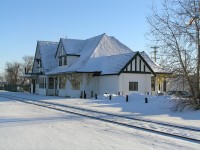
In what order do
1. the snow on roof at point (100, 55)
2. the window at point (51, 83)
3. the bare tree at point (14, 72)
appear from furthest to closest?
the bare tree at point (14, 72) < the window at point (51, 83) < the snow on roof at point (100, 55)

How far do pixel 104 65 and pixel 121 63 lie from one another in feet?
10.8

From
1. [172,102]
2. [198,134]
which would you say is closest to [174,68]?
[172,102]

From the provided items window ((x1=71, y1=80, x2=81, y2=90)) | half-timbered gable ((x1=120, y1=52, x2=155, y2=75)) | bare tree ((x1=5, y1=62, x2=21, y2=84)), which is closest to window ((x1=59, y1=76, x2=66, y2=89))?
window ((x1=71, y1=80, x2=81, y2=90))

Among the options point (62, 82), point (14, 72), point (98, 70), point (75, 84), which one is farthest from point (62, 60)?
point (14, 72)

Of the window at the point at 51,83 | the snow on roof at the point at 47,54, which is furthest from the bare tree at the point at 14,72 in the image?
the window at the point at 51,83

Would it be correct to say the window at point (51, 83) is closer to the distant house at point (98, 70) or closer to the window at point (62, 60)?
the distant house at point (98, 70)

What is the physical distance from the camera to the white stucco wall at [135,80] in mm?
39156

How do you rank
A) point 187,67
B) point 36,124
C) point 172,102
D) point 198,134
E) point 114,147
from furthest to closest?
point 172,102
point 187,67
point 36,124
point 198,134
point 114,147

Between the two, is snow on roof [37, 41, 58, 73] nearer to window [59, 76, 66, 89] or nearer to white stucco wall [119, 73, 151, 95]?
window [59, 76, 66, 89]

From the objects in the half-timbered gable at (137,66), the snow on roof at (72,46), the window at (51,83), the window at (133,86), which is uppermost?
the snow on roof at (72,46)

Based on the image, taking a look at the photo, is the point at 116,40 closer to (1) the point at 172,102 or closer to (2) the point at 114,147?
(1) the point at 172,102

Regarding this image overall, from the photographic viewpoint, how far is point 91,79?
140 ft

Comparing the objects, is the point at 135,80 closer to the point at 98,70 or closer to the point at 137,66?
the point at 137,66

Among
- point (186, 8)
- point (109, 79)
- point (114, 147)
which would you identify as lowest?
point (114, 147)
